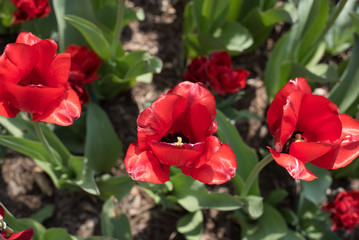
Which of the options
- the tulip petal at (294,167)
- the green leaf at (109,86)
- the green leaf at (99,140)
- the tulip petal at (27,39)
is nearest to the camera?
the tulip petal at (294,167)

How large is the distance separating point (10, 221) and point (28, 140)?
1.00ft

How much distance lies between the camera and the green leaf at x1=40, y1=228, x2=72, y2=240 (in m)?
1.43

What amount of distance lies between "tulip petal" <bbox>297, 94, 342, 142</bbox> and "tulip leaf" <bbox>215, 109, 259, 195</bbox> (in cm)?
49

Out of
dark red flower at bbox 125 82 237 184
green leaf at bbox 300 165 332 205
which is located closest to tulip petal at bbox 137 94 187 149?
dark red flower at bbox 125 82 237 184

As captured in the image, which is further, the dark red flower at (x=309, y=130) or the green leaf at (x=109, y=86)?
the green leaf at (x=109, y=86)

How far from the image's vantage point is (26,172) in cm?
194

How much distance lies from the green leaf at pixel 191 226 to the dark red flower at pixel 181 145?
0.75m

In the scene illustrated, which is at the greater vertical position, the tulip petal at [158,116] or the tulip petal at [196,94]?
the tulip petal at [196,94]

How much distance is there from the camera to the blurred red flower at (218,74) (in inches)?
68.4

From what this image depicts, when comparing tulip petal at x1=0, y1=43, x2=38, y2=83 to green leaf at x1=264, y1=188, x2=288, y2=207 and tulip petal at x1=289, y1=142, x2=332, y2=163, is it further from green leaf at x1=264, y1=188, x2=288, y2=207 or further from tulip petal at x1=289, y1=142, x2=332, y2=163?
green leaf at x1=264, y1=188, x2=288, y2=207

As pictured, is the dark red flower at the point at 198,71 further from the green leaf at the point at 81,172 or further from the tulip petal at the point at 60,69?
the tulip petal at the point at 60,69

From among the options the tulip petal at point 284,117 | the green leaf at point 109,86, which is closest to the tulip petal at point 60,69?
the tulip petal at point 284,117

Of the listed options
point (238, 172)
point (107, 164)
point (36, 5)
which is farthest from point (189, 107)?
point (36, 5)

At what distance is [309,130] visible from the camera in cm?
110
